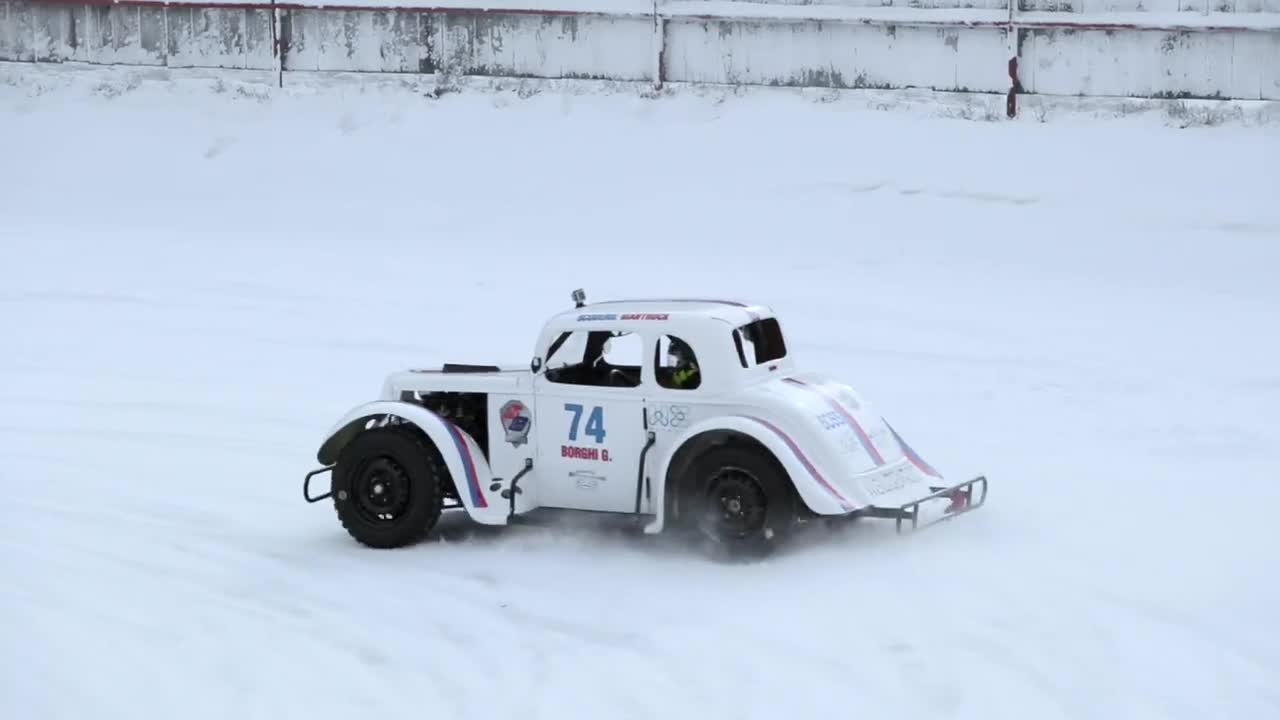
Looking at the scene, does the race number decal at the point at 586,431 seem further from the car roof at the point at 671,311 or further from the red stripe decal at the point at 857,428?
the red stripe decal at the point at 857,428

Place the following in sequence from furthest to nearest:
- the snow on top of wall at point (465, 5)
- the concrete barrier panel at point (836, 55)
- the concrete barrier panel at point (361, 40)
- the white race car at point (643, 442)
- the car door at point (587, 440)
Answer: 1. the concrete barrier panel at point (361, 40)
2. the snow on top of wall at point (465, 5)
3. the concrete barrier panel at point (836, 55)
4. the car door at point (587, 440)
5. the white race car at point (643, 442)

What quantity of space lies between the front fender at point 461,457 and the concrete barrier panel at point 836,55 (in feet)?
38.1

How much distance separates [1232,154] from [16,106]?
618 inches

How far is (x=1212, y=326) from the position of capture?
1631 centimetres

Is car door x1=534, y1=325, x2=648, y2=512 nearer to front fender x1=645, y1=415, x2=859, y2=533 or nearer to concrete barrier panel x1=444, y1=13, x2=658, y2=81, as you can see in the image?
front fender x1=645, y1=415, x2=859, y2=533

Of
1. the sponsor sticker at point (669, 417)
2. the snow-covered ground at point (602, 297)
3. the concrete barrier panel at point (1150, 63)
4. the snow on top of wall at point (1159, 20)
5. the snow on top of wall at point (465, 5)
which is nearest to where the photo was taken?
the snow-covered ground at point (602, 297)

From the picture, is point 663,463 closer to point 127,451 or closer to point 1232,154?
point 127,451

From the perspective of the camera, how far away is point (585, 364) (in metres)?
11.2

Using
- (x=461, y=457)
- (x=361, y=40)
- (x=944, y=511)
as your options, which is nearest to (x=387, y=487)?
(x=461, y=457)

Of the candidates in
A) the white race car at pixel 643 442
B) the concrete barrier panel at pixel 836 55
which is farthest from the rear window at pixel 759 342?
the concrete barrier panel at pixel 836 55

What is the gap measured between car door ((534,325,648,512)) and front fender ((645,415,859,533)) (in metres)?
0.26

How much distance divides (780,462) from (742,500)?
319 mm

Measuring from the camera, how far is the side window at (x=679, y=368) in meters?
10.7

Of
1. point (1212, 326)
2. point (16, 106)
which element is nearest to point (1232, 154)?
point (1212, 326)
